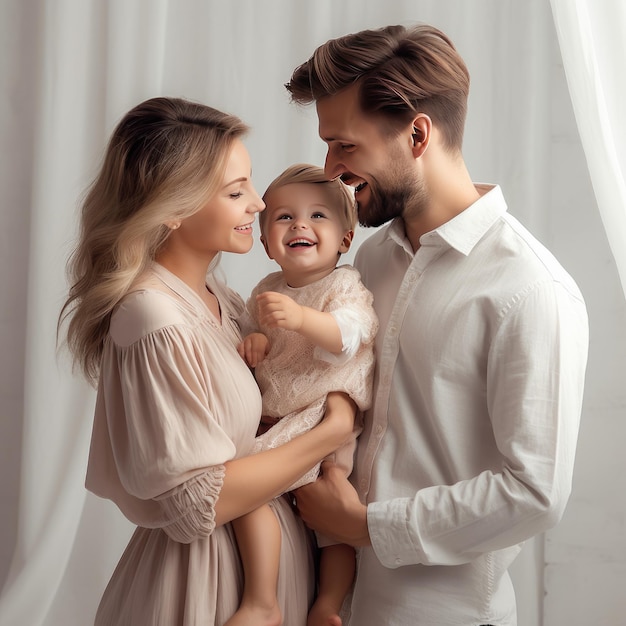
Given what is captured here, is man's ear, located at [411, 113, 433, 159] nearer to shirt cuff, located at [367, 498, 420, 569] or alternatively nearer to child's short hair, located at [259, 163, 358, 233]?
child's short hair, located at [259, 163, 358, 233]

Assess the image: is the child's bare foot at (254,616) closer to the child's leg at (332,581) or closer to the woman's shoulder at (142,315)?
the child's leg at (332,581)

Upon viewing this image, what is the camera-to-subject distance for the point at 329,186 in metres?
1.91

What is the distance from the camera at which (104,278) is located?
1679 millimetres

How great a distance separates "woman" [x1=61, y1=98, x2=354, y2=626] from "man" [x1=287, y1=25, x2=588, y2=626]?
0.15 meters

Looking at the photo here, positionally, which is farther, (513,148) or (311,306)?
(513,148)

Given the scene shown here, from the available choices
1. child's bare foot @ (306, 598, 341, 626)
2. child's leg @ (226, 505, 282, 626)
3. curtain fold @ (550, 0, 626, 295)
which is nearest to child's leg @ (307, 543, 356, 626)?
child's bare foot @ (306, 598, 341, 626)

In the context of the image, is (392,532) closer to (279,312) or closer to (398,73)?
(279,312)

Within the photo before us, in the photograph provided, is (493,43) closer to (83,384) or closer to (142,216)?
(142,216)

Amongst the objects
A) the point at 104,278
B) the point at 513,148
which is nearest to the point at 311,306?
the point at 104,278

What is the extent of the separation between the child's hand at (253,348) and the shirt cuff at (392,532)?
1.31 ft

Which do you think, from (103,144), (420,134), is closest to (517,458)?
(420,134)

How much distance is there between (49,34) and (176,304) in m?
1.89

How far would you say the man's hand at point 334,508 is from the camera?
1.67 meters

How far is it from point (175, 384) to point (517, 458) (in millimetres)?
658
